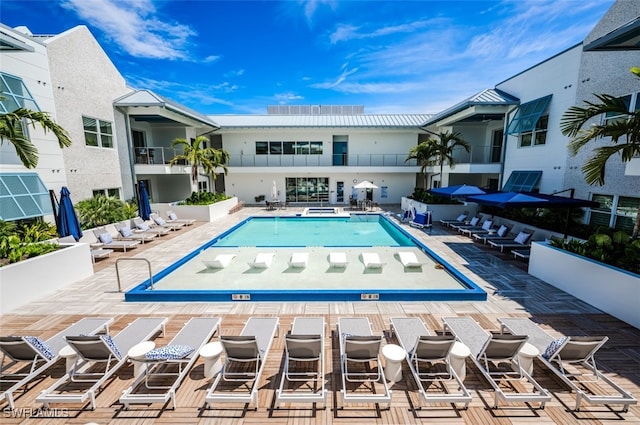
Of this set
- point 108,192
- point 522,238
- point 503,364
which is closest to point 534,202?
point 522,238

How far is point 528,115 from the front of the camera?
13.0 metres

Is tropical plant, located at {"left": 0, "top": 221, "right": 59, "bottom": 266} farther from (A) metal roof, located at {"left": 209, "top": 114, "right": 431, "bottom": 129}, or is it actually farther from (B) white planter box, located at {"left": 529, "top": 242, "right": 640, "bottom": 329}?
(A) metal roof, located at {"left": 209, "top": 114, "right": 431, "bottom": 129}

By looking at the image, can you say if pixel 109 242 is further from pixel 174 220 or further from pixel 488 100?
pixel 488 100

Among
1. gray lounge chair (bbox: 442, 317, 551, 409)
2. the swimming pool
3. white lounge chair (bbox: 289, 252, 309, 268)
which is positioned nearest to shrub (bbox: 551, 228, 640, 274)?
the swimming pool

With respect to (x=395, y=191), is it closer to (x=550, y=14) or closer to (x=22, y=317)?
(x=550, y=14)

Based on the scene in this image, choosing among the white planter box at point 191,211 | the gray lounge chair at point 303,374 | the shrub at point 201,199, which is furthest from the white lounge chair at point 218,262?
the shrub at point 201,199

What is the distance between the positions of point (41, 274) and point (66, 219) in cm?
256

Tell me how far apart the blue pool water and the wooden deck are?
3.99 m

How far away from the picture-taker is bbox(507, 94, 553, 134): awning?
40.4 feet

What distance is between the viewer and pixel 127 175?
1500 cm

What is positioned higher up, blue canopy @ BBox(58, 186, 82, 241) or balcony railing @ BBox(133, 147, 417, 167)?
balcony railing @ BBox(133, 147, 417, 167)

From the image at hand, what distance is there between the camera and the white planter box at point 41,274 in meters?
5.85

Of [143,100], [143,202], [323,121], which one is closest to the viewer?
[143,202]

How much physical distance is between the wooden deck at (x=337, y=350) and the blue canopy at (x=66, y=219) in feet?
4.72
